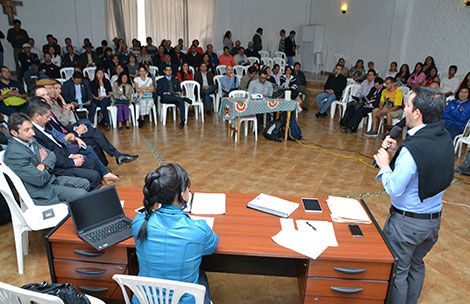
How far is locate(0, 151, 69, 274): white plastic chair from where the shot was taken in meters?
2.45

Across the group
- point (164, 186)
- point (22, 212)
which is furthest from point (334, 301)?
point (22, 212)

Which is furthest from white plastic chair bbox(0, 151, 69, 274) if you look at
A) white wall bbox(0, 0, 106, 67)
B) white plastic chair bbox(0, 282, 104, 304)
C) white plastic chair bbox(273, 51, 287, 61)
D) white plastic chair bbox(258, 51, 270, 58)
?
white plastic chair bbox(258, 51, 270, 58)

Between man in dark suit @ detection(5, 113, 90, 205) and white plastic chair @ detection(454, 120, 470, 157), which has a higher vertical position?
man in dark suit @ detection(5, 113, 90, 205)

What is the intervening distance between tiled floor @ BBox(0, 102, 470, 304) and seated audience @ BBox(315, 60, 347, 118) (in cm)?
36

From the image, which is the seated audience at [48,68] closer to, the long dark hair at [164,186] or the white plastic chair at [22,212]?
the white plastic chair at [22,212]

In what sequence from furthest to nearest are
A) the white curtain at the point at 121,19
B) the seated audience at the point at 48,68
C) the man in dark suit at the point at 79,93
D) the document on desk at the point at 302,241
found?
the white curtain at the point at 121,19, the seated audience at the point at 48,68, the man in dark suit at the point at 79,93, the document on desk at the point at 302,241

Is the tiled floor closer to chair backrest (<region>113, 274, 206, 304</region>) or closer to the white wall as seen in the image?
chair backrest (<region>113, 274, 206, 304</region>)

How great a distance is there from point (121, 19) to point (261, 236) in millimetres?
9921

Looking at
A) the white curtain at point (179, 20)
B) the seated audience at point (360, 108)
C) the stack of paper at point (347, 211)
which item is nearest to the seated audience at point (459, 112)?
the seated audience at point (360, 108)

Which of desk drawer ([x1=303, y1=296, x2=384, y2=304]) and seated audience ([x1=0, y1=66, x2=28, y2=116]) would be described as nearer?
desk drawer ([x1=303, y1=296, x2=384, y2=304])

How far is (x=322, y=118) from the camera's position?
7.66 m

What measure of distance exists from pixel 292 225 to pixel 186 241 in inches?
27.9

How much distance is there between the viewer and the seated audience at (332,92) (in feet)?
25.3

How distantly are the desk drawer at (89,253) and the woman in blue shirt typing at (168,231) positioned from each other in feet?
1.16
